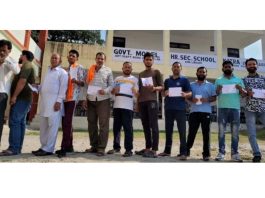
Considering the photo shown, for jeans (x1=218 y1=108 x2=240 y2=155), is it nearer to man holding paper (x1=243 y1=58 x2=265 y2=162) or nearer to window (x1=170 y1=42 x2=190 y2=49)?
man holding paper (x1=243 y1=58 x2=265 y2=162)

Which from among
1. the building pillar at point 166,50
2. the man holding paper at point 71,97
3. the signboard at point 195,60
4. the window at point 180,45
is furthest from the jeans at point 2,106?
the window at point 180,45

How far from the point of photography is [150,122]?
4.79m

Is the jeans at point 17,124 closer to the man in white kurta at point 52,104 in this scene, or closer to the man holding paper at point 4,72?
the man holding paper at point 4,72

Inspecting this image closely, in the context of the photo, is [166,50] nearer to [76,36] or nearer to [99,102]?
[76,36]

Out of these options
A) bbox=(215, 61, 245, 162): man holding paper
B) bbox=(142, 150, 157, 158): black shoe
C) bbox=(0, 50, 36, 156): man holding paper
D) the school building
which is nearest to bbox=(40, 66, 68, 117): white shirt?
bbox=(0, 50, 36, 156): man holding paper

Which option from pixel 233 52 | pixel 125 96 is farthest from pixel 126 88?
pixel 233 52

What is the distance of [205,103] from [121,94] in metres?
1.35

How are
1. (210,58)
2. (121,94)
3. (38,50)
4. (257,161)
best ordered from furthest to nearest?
(210,58), (38,50), (121,94), (257,161)

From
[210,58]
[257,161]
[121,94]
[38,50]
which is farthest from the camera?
[210,58]

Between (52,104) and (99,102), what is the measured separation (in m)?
0.70

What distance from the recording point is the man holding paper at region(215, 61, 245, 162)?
15.5 ft

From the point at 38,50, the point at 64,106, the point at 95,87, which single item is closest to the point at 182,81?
the point at 95,87

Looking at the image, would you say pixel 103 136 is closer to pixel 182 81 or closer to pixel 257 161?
pixel 182 81

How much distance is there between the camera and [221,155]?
462 cm
